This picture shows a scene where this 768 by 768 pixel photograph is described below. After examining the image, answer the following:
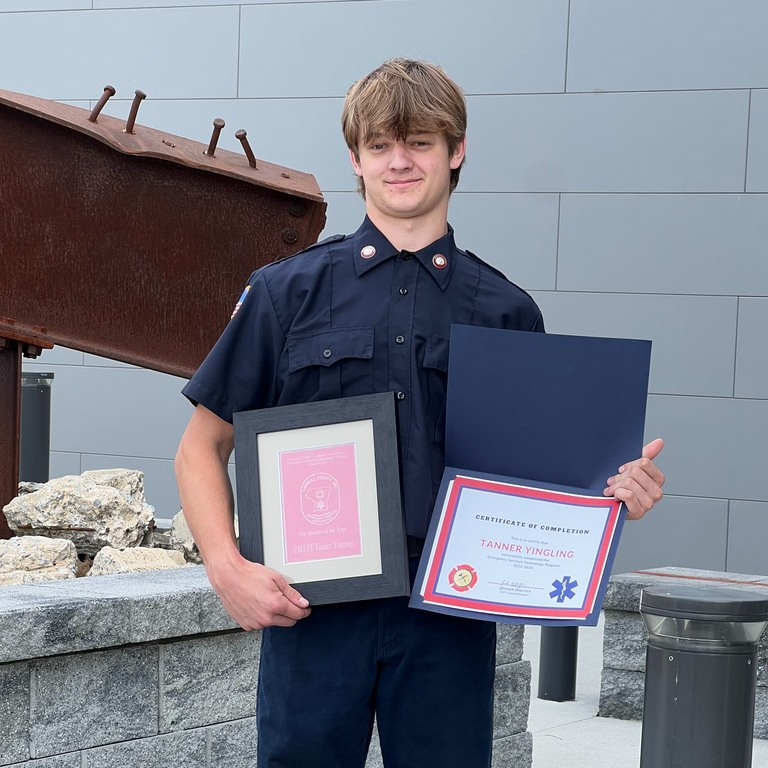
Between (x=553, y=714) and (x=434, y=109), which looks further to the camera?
(x=553, y=714)

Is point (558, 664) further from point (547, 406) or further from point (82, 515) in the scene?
point (547, 406)

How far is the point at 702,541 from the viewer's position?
703 centimetres

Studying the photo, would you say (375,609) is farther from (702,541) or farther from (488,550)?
(702,541)

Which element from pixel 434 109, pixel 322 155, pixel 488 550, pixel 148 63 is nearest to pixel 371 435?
pixel 488 550

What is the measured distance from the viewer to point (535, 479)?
2.02 meters

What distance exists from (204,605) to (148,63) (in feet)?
18.8

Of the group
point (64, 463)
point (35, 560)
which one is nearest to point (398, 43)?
point (64, 463)

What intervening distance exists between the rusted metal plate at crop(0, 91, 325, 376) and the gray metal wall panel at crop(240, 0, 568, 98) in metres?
3.53

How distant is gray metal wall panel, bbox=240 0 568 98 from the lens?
730cm

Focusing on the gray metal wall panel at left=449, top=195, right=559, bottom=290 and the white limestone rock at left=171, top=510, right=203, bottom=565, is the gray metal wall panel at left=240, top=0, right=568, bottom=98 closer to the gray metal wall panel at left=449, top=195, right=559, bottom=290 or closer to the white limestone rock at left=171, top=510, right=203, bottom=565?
the gray metal wall panel at left=449, top=195, right=559, bottom=290

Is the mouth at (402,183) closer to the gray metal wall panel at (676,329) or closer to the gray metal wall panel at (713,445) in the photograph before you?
the gray metal wall panel at (676,329)

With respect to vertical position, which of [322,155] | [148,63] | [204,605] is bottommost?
[204,605]

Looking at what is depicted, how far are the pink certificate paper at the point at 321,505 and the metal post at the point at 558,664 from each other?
3282mm

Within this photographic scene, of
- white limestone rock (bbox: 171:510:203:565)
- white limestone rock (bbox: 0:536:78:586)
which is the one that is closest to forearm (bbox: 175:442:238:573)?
white limestone rock (bbox: 0:536:78:586)
